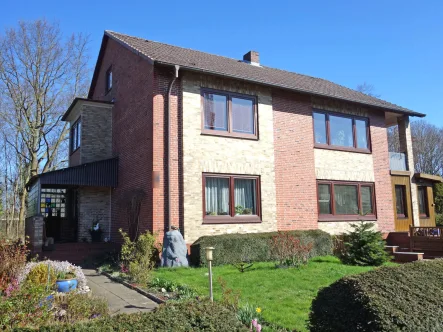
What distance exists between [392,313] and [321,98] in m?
14.0

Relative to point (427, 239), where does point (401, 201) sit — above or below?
above

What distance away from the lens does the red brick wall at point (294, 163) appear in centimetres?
1541

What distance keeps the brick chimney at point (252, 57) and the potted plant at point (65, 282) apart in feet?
49.7

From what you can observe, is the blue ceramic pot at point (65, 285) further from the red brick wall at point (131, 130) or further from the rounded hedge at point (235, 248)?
the red brick wall at point (131, 130)

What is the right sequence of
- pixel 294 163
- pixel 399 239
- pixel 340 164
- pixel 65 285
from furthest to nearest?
pixel 399 239, pixel 340 164, pixel 294 163, pixel 65 285

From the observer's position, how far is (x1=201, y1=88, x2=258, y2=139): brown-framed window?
563 inches

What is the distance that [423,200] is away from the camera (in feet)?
70.7

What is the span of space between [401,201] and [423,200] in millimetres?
2878

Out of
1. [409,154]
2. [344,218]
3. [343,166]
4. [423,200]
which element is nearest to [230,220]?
[344,218]

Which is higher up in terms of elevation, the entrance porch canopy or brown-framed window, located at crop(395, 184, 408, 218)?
the entrance porch canopy

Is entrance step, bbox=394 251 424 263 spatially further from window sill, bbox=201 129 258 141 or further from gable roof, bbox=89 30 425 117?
window sill, bbox=201 129 258 141

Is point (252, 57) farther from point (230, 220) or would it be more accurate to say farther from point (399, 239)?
point (399, 239)

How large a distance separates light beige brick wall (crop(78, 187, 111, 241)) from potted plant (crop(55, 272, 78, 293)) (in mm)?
8311

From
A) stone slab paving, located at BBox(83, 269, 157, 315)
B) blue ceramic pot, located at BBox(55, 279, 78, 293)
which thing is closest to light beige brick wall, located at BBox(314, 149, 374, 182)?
stone slab paving, located at BBox(83, 269, 157, 315)
